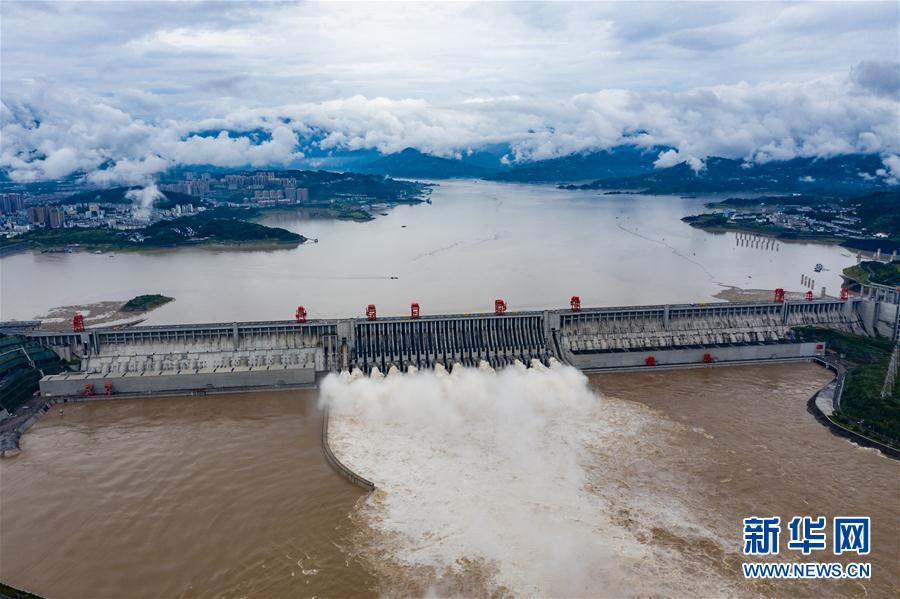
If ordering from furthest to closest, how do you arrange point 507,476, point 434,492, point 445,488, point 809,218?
point 809,218 < point 507,476 < point 445,488 < point 434,492

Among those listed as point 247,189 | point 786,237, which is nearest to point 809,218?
point 786,237

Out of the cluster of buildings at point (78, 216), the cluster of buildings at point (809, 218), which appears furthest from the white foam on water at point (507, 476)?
the cluster of buildings at point (78, 216)

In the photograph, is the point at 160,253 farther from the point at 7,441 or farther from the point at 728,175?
the point at 728,175

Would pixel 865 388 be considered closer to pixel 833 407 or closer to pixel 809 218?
pixel 833 407

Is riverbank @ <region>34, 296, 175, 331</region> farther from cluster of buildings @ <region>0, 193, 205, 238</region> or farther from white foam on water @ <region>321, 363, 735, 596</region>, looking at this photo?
cluster of buildings @ <region>0, 193, 205, 238</region>

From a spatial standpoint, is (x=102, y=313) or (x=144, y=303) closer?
(x=102, y=313)

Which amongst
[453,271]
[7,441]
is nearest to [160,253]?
[453,271]
